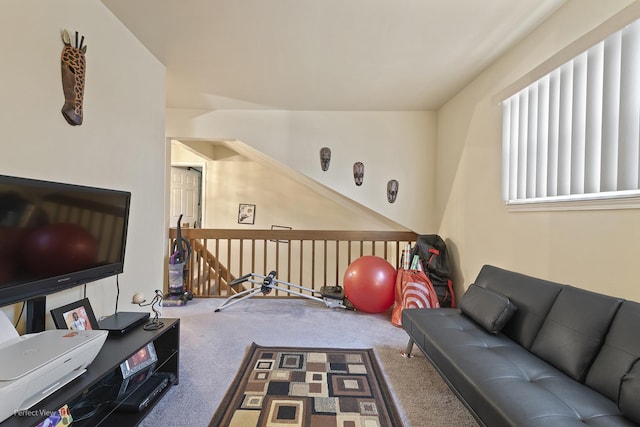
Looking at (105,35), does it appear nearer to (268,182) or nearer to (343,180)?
(343,180)

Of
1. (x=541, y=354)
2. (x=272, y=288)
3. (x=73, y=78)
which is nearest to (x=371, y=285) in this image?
(x=272, y=288)

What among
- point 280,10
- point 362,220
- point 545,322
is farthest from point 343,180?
point 545,322

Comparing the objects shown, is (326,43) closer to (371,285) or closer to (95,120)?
(95,120)

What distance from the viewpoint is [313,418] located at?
5.16 ft

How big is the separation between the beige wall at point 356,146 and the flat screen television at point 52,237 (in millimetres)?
2085

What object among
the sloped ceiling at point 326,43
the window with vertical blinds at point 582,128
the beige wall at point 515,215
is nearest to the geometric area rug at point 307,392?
the beige wall at point 515,215

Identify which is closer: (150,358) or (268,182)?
(150,358)

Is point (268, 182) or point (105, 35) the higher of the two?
point (105, 35)

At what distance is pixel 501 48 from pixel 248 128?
273cm

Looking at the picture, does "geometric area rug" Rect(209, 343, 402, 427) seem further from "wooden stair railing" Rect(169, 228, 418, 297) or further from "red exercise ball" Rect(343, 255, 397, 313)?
"wooden stair railing" Rect(169, 228, 418, 297)

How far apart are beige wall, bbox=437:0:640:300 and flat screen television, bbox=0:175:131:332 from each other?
2.79 meters

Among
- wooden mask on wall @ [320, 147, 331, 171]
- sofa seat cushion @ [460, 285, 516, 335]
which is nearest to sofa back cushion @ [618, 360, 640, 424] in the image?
sofa seat cushion @ [460, 285, 516, 335]

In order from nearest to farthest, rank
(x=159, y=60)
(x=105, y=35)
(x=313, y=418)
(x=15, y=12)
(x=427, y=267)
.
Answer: (x=15, y=12) → (x=313, y=418) → (x=105, y=35) → (x=159, y=60) → (x=427, y=267)

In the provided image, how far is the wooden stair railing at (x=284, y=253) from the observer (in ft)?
12.2
